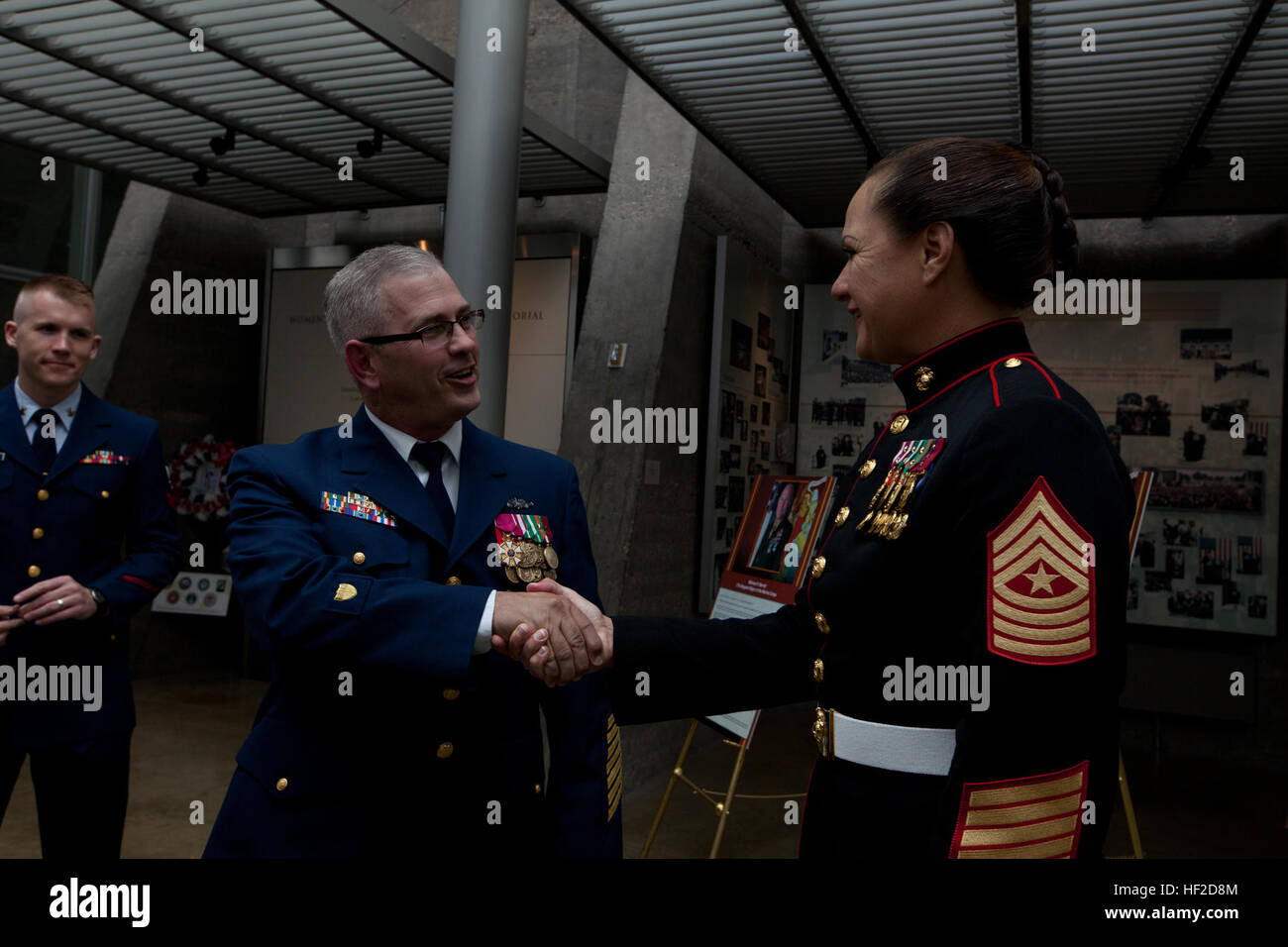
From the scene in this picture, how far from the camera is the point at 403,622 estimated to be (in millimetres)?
1584

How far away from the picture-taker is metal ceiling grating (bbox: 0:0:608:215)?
4.73 metres

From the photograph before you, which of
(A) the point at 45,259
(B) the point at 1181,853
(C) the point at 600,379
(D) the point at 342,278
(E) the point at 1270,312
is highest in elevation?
(A) the point at 45,259

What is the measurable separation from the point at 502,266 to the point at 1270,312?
494 cm

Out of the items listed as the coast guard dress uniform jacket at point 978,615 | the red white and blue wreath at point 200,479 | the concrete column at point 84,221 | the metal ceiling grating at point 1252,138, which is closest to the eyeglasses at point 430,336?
the coast guard dress uniform jacket at point 978,615

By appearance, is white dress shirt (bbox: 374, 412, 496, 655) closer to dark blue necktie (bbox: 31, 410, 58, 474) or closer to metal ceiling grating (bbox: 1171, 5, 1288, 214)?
dark blue necktie (bbox: 31, 410, 58, 474)

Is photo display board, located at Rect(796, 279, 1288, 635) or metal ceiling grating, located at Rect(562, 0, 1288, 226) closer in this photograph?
metal ceiling grating, located at Rect(562, 0, 1288, 226)

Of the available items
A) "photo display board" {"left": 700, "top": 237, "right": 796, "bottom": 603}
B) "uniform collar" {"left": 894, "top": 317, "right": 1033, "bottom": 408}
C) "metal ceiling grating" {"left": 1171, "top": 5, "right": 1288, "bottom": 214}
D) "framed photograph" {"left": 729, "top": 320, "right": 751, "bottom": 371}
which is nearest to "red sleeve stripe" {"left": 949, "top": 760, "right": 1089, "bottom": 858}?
"uniform collar" {"left": 894, "top": 317, "right": 1033, "bottom": 408}

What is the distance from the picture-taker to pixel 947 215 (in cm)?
150

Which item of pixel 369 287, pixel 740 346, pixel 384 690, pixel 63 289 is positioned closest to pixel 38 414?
pixel 63 289

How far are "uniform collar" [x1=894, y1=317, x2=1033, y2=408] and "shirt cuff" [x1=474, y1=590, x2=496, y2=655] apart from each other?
2.51ft

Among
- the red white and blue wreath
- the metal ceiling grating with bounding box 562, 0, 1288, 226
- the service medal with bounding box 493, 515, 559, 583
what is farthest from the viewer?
the red white and blue wreath
